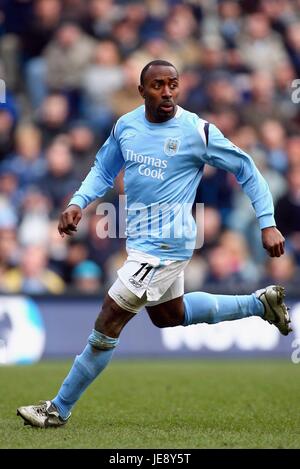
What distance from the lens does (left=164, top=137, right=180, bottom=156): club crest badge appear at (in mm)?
6781

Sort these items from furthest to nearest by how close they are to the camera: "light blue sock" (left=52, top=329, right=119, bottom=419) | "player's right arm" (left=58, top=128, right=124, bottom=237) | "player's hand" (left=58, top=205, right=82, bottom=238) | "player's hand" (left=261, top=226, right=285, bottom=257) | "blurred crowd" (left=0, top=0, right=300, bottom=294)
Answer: "blurred crowd" (left=0, top=0, right=300, bottom=294)
"player's right arm" (left=58, top=128, right=124, bottom=237)
"light blue sock" (left=52, top=329, right=119, bottom=419)
"player's hand" (left=58, top=205, right=82, bottom=238)
"player's hand" (left=261, top=226, right=285, bottom=257)

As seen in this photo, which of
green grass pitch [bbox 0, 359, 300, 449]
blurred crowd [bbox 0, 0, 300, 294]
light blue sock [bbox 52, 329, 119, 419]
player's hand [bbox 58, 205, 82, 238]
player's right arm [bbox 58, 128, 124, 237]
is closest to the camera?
green grass pitch [bbox 0, 359, 300, 449]

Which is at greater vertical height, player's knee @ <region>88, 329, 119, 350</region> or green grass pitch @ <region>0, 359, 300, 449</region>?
Answer: player's knee @ <region>88, 329, 119, 350</region>

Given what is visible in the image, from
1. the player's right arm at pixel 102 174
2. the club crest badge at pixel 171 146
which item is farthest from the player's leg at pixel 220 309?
the club crest badge at pixel 171 146

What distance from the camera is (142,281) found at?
22.0 feet

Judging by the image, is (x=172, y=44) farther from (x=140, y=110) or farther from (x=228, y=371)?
(x=140, y=110)

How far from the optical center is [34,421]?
677 centimetres

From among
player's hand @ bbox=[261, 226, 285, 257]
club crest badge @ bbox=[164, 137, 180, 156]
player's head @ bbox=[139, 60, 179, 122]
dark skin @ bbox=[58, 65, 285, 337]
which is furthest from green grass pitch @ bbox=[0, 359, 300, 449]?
player's head @ bbox=[139, 60, 179, 122]

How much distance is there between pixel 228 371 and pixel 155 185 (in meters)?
4.54

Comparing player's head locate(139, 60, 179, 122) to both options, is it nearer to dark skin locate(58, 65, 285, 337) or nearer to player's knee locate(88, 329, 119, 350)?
dark skin locate(58, 65, 285, 337)

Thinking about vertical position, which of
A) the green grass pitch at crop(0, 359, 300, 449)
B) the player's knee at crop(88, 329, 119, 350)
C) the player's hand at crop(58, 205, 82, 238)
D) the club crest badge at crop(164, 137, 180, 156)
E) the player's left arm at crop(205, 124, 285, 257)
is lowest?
the green grass pitch at crop(0, 359, 300, 449)

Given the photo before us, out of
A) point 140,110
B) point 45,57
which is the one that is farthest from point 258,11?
point 140,110

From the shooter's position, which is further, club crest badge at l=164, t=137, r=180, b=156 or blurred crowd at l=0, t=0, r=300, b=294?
blurred crowd at l=0, t=0, r=300, b=294

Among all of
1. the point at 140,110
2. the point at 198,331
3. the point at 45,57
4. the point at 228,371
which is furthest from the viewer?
the point at 45,57
